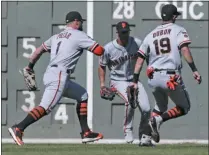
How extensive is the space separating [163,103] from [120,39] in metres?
1.67

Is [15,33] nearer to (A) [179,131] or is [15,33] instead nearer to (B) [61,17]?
(B) [61,17]

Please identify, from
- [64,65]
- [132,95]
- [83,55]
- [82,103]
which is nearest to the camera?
[64,65]

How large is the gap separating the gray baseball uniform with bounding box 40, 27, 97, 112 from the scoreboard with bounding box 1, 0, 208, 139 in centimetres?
344

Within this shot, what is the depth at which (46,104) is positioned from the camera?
13102 mm

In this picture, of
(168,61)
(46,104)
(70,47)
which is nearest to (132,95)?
(168,61)

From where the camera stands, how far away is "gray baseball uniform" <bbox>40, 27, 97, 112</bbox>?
13.2 m

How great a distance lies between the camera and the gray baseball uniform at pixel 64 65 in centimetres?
1320

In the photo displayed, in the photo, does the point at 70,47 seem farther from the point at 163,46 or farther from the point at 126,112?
the point at 126,112

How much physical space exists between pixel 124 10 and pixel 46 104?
4.20 meters

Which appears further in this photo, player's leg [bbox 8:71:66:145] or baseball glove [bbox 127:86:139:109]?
baseball glove [bbox 127:86:139:109]

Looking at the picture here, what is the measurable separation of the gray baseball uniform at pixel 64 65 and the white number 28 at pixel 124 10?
3.43 m

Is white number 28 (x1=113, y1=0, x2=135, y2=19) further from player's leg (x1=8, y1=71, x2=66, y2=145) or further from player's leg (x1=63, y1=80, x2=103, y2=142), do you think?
Result: player's leg (x1=8, y1=71, x2=66, y2=145)

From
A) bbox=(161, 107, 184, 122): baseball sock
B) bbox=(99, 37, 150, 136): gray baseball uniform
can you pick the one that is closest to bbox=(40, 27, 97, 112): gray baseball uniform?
bbox=(161, 107, 184, 122): baseball sock

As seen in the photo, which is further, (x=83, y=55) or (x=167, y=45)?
(x=83, y=55)
